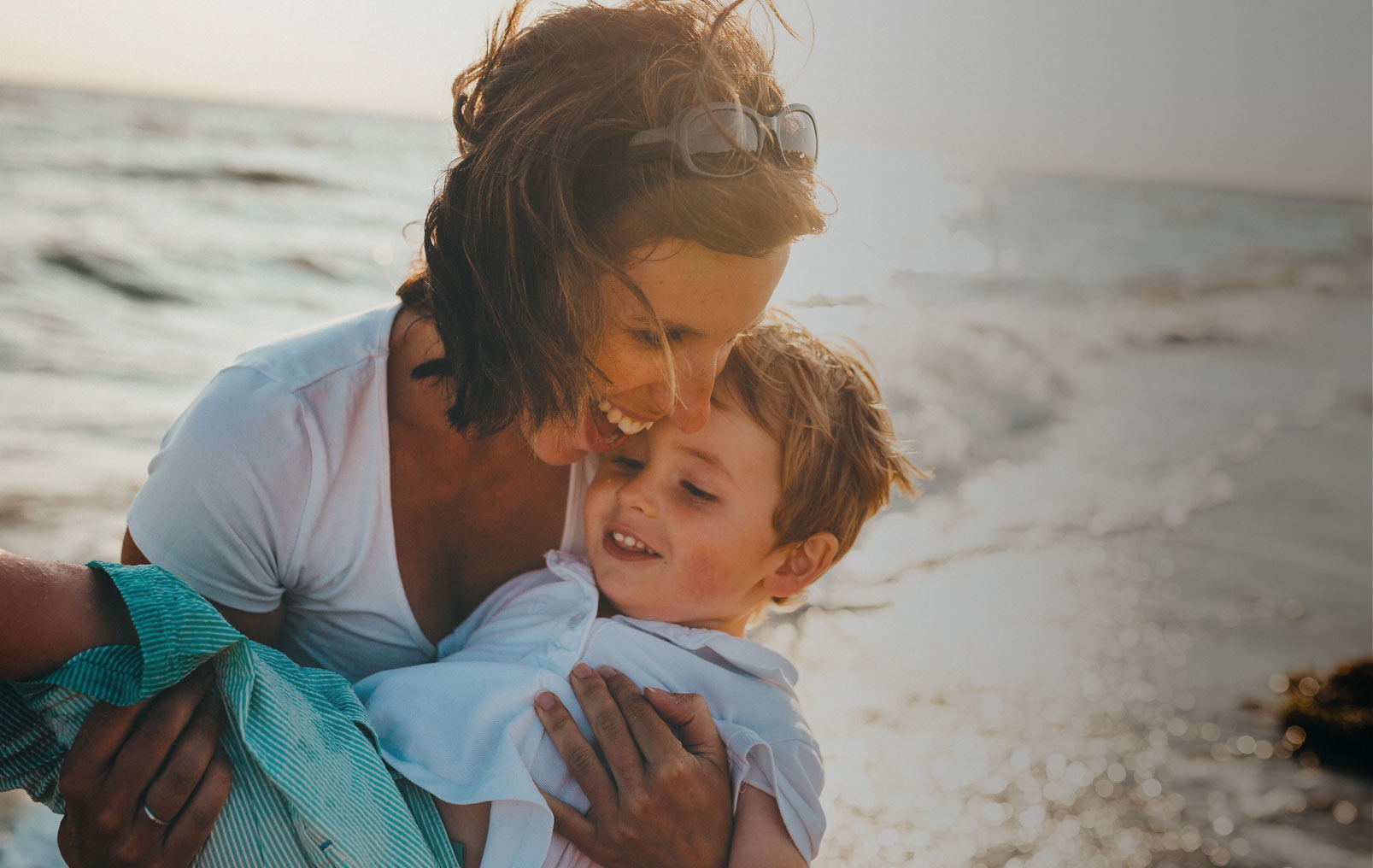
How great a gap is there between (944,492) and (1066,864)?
4.14 meters

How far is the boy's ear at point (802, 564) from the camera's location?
256 centimetres

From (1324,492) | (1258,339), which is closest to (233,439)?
(1324,492)

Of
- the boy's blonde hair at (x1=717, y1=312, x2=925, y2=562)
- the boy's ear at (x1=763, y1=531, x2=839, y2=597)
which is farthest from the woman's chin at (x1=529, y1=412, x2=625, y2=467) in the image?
→ the boy's ear at (x1=763, y1=531, x2=839, y2=597)

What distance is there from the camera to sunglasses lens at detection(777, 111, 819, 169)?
195 centimetres

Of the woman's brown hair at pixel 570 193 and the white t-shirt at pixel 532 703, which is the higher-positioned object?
the woman's brown hair at pixel 570 193

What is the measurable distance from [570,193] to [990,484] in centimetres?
655

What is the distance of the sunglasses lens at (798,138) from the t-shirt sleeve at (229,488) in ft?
3.50

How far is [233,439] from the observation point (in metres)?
1.91

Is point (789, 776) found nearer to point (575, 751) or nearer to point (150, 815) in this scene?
point (575, 751)

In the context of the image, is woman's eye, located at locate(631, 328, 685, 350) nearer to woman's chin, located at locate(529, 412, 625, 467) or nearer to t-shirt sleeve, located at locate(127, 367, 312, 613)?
woman's chin, located at locate(529, 412, 625, 467)

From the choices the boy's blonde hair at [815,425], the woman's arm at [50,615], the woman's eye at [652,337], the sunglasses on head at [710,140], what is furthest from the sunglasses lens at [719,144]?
the woman's arm at [50,615]

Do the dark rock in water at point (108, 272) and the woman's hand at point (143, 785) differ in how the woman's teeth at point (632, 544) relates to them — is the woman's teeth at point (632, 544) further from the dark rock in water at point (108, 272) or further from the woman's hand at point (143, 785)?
the dark rock in water at point (108, 272)

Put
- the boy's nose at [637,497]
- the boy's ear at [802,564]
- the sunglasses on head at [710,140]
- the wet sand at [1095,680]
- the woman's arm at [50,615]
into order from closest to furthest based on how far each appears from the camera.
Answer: the woman's arm at [50,615], the sunglasses on head at [710,140], the boy's nose at [637,497], the boy's ear at [802,564], the wet sand at [1095,680]

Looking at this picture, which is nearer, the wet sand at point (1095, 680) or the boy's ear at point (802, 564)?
the boy's ear at point (802, 564)
